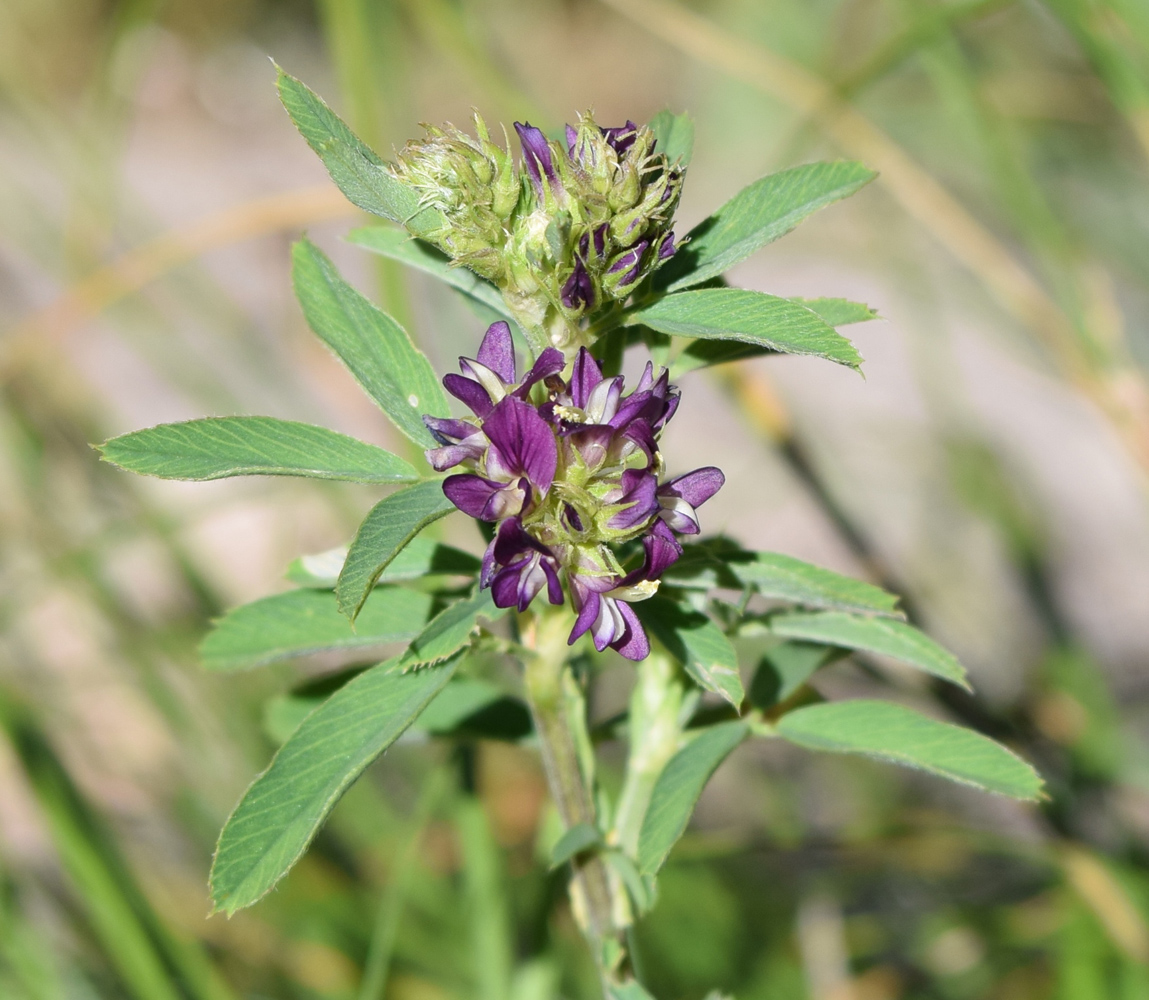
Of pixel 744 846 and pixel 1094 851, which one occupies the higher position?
pixel 744 846

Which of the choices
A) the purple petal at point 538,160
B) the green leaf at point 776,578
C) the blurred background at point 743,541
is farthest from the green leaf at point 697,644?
the blurred background at point 743,541

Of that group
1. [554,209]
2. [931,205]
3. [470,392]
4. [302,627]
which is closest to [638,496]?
[470,392]

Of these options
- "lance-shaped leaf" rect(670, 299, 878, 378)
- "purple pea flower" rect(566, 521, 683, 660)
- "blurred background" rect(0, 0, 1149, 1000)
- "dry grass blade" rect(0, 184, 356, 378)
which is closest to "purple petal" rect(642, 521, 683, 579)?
"purple pea flower" rect(566, 521, 683, 660)

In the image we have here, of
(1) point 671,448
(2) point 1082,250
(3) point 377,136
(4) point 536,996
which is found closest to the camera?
(4) point 536,996

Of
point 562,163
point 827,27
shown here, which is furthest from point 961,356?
point 562,163

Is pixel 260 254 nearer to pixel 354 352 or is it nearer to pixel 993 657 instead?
pixel 993 657

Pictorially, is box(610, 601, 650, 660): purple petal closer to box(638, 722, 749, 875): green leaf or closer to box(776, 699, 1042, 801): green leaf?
box(638, 722, 749, 875): green leaf

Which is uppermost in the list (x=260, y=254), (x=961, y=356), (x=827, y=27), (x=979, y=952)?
(x=260, y=254)
